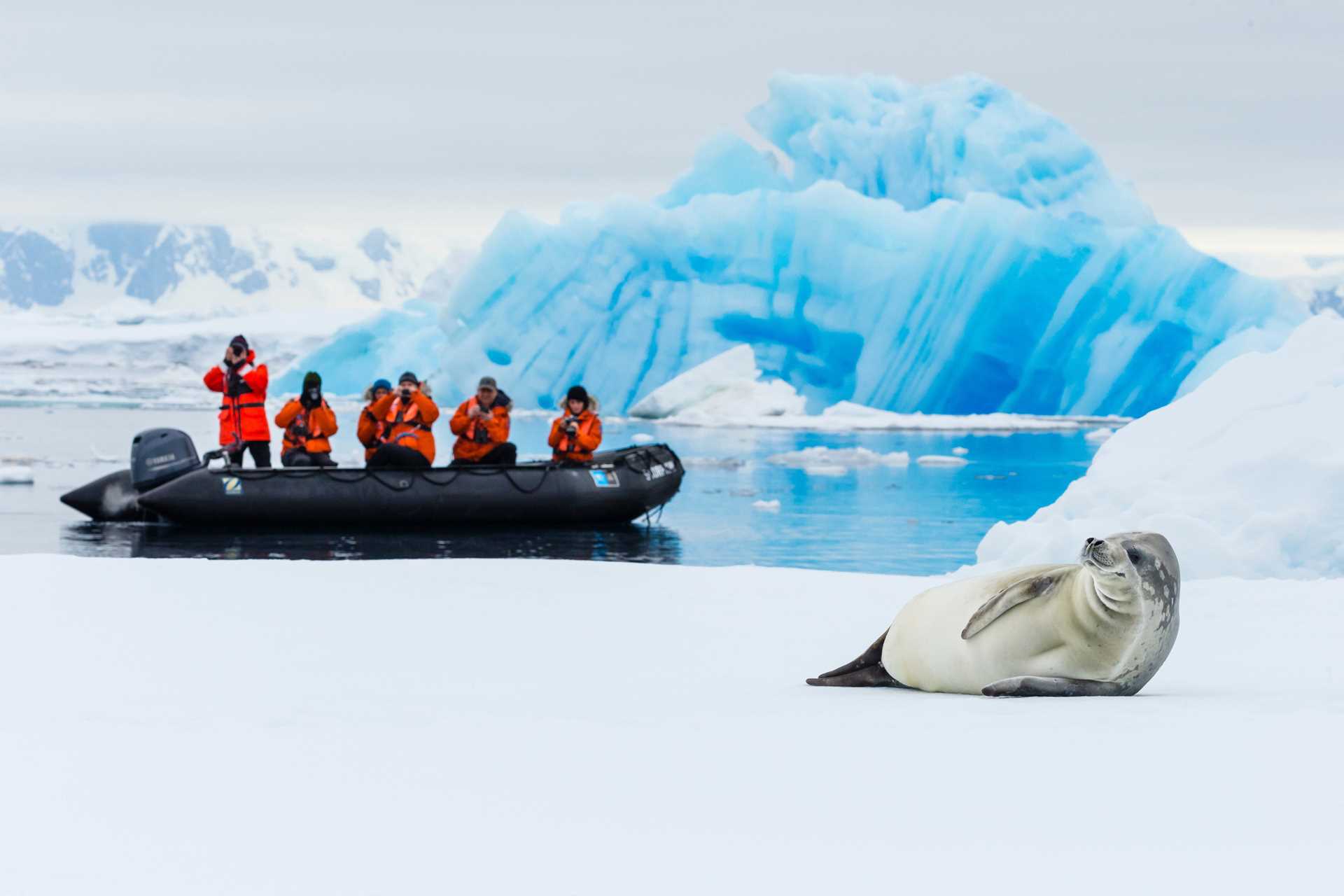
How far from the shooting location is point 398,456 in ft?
35.4

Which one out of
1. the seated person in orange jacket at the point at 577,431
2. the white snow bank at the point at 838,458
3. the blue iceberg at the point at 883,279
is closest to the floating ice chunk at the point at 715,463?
the white snow bank at the point at 838,458

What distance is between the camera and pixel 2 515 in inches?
484

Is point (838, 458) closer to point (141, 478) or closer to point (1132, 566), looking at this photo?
point (141, 478)

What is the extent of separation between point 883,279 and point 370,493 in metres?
17.0

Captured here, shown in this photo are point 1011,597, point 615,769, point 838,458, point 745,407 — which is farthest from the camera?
point 745,407

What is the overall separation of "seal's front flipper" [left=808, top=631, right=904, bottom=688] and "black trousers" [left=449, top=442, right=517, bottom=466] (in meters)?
7.43

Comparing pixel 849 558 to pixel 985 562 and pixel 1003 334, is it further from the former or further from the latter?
pixel 1003 334

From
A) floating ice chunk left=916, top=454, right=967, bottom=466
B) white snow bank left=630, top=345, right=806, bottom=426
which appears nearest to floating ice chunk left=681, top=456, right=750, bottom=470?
floating ice chunk left=916, top=454, right=967, bottom=466

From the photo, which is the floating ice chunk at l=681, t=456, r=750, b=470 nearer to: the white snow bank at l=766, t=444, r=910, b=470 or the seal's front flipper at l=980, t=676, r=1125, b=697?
the white snow bank at l=766, t=444, r=910, b=470

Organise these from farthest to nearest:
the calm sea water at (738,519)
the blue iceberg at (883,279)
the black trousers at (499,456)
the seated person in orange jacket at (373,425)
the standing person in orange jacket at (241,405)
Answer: the blue iceberg at (883,279)
the black trousers at (499,456)
the seated person in orange jacket at (373,425)
the standing person in orange jacket at (241,405)
the calm sea water at (738,519)

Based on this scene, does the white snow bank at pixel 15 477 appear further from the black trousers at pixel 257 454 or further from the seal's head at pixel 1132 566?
the seal's head at pixel 1132 566

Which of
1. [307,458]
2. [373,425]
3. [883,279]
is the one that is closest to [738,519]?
[373,425]

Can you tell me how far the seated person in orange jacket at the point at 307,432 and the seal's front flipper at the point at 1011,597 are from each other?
26.0 feet

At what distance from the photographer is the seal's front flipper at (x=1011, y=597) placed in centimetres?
358
